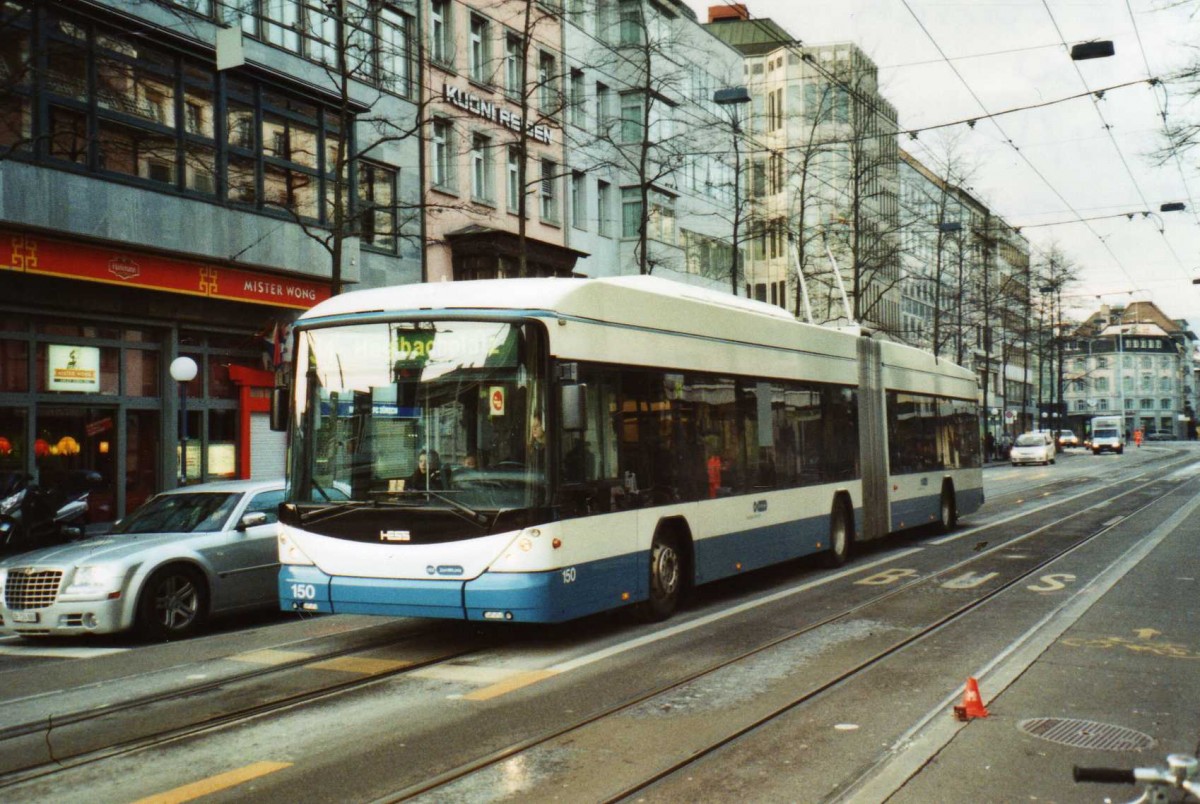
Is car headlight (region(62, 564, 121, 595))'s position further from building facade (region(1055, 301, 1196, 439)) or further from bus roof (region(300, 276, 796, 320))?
building facade (region(1055, 301, 1196, 439))

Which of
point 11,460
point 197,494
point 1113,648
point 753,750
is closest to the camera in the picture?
point 753,750

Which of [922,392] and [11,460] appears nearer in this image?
[11,460]

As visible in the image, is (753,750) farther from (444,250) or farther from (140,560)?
(444,250)

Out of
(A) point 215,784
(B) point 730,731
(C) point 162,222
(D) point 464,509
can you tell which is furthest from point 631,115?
(A) point 215,784

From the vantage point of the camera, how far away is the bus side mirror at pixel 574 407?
892 cm

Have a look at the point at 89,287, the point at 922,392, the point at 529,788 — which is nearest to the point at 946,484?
the point at 922,392

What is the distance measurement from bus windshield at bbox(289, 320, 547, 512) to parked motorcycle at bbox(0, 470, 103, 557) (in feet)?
29.3

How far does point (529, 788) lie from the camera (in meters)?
5.78

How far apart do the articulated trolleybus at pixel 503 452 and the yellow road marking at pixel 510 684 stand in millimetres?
523

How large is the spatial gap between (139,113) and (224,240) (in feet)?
8.61

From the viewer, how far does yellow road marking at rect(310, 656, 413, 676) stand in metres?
8.98

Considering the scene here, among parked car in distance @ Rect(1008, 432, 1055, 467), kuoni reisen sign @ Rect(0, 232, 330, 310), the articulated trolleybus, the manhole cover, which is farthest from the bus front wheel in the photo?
parked car in distance @ Rect(1008, 432, 1055, 467)

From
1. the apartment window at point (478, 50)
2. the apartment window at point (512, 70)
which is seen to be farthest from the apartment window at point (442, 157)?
the apartment window at point (512, 70)

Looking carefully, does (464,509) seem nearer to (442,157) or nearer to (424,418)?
(424,418)
